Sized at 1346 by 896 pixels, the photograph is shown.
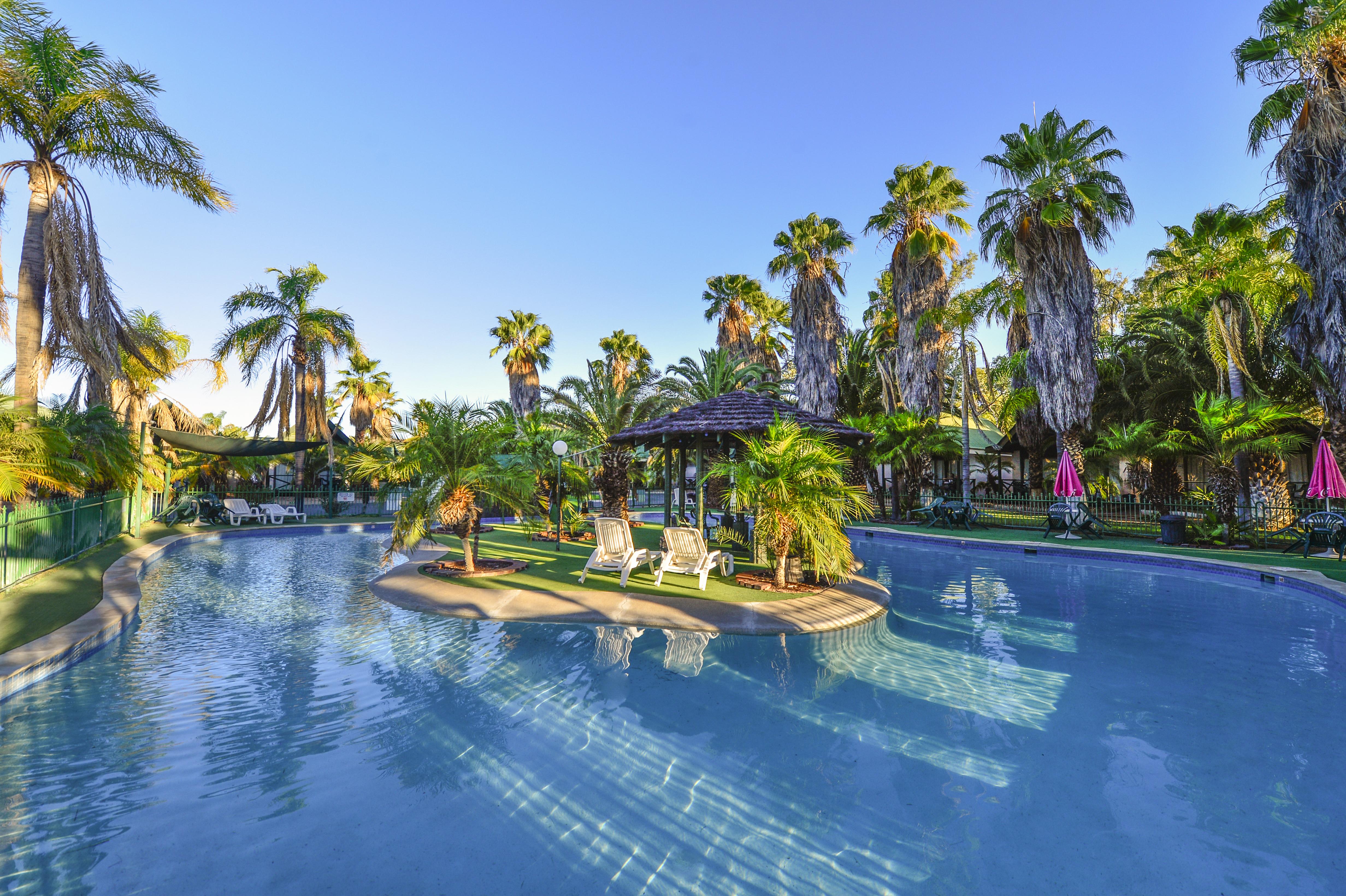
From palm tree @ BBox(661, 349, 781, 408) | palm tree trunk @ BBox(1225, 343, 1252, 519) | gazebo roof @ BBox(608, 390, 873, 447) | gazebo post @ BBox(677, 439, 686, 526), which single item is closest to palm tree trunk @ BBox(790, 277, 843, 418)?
palm tree @ BBox(661, 349, 781, 408)

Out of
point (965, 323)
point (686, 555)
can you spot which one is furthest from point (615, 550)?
point (965, 323)

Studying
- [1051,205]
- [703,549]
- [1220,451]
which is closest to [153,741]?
[703,549]

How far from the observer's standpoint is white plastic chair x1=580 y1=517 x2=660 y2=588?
8.95 meters

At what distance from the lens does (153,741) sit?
13.7ft

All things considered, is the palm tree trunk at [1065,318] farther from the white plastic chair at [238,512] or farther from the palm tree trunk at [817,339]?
the white plastic chair at [238,512]

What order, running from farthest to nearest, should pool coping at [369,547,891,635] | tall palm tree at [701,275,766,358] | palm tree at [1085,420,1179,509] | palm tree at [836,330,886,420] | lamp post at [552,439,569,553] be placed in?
tall palm tree at [701,275,766,358] → palm tree at [836,330,886,420] → palm tree at [1085,420,1179,509] → lamp post at [552,439,569,553] → pool coping at [369,547,891,635]

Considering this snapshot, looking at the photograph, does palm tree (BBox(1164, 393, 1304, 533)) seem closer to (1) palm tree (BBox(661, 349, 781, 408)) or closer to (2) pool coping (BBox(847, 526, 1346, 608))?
(2) pool coping (BBox(847, 526, 1346, 608))

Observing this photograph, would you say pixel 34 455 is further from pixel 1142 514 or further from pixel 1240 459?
pixel 1142 514

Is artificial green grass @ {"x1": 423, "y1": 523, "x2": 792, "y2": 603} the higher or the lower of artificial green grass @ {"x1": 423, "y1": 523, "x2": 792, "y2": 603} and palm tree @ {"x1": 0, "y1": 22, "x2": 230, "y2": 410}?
the lower

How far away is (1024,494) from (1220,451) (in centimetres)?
1144

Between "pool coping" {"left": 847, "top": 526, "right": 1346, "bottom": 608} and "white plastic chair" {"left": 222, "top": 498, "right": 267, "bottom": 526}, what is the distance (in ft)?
67.1

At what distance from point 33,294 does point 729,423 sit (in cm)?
1376

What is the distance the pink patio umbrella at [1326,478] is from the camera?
11.9 metres

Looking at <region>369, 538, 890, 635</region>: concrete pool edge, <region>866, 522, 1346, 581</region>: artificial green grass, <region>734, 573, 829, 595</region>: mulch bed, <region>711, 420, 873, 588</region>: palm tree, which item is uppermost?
<region>711, 420, 873, 588</region>: palm tree
